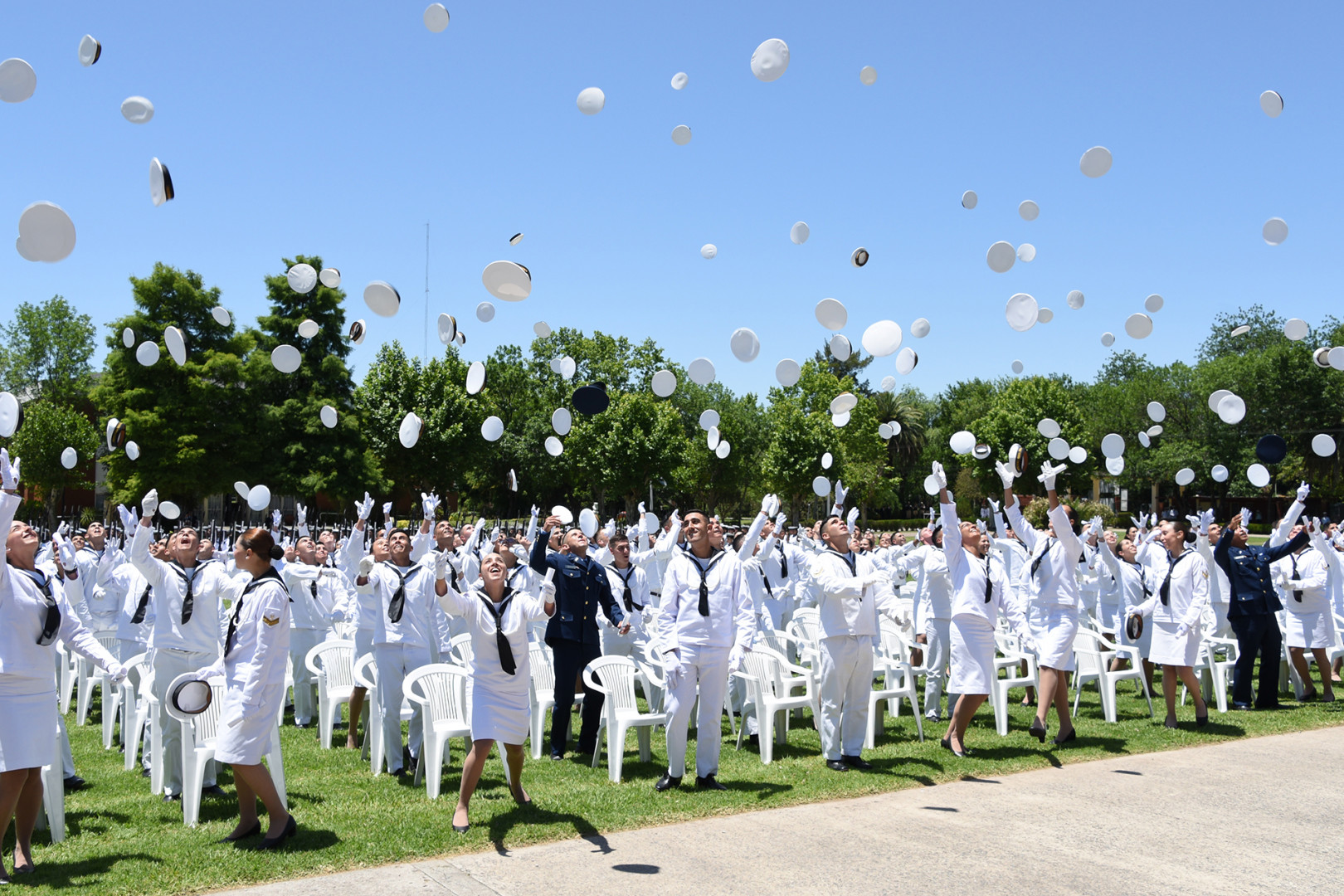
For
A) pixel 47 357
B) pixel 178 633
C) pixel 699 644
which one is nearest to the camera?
pixel 178 633

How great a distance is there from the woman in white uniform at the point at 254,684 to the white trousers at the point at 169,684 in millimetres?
1191

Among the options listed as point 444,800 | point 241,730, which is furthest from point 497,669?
point 241,730

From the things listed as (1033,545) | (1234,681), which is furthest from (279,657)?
(1234,681)

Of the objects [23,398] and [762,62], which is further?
[23,398]

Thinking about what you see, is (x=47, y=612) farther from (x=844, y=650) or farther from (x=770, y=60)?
(x=770, y=60)

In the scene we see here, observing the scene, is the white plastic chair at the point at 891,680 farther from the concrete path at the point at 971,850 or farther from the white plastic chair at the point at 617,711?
the white plastic chair at the point at 617,711

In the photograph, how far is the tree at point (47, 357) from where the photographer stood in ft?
196

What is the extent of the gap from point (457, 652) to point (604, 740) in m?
1.66

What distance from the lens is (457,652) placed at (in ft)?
29.9

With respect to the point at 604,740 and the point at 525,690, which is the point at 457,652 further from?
the point at 525,690

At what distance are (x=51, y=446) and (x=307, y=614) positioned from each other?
44.0 metres

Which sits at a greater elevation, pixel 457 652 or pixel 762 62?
pixel 762 62

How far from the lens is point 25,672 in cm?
A: 520

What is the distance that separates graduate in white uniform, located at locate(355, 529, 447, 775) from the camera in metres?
7.58
